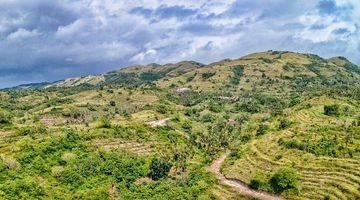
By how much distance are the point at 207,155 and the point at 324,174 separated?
47.4 m

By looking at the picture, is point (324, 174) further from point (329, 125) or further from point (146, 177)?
point (146, 177)

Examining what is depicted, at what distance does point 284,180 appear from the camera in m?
108

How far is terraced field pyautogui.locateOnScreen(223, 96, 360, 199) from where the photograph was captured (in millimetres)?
104938

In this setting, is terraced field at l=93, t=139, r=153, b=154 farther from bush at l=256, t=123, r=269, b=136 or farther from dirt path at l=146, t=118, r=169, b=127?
bush at l=256, t=123, r=269, b=136

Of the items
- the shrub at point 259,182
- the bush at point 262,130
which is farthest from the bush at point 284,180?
the bush at point 262,130

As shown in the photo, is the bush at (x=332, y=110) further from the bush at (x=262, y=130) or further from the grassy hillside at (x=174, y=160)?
the bush at (x=262, y=130)

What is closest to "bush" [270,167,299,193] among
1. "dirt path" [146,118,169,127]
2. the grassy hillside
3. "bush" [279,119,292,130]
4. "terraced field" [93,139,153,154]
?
the grassy hillside

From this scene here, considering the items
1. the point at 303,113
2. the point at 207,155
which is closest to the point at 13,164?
the point at 207,155

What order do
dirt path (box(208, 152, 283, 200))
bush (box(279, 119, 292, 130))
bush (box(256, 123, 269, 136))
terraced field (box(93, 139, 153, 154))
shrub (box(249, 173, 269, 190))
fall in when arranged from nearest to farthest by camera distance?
1. dirt path (box(208, 152, 283, 200))
2. shrub (box(249, 173, 269, 190))
3. terraced field (box(93, 139, 153, 154))
4. bush (box(279, 119, 292, 130))
5. bush (box(256, 123, 269, 136))

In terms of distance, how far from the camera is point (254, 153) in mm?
133250

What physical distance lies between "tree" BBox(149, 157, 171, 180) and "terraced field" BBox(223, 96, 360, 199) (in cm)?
1572

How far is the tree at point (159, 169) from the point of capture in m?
129

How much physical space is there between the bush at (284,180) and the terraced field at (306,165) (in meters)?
1.75

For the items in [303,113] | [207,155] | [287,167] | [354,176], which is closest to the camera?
[354,176]
